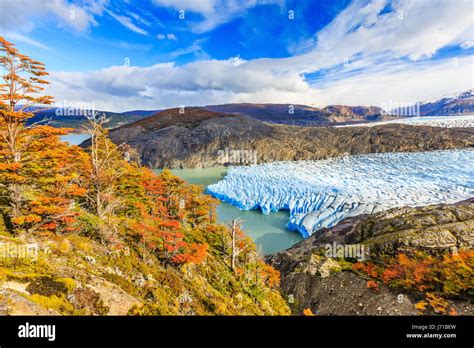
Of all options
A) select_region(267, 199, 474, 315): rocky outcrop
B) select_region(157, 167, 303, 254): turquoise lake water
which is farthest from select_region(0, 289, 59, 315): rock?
select_region(157, 167, 303, 254): turquoise lake water

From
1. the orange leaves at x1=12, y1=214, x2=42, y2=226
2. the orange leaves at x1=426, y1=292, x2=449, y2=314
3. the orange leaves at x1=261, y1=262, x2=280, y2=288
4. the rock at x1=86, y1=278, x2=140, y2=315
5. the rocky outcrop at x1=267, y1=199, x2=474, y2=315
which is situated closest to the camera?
the rock at x1=86, y1=278, x2=140, y2=315

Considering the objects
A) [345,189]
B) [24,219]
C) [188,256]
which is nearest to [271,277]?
[188,256]

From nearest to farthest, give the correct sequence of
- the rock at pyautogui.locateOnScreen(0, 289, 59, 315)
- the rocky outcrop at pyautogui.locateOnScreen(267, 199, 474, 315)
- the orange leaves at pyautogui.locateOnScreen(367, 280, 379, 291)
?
the rock at pyautogui.locateOnScreen(0, 289, 59, 315)
the rocky outcrop at pyautogui.locateOnScreen(267, 199, 474, 315)
the orange leaves at pyautogui.locateOnScreen(367, 280, 379, 291)

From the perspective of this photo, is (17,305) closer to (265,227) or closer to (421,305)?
(421,305)

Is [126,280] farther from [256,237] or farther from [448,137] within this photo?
[448,137]

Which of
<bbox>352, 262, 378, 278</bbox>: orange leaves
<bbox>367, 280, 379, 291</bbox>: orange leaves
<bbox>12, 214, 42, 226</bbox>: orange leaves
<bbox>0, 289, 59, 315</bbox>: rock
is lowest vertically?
<bbox>367, 280, 379, 291</bbox>: orange leaves

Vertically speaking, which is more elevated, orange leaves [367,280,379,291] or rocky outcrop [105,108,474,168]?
rocky outcrop [105,108,474,168]

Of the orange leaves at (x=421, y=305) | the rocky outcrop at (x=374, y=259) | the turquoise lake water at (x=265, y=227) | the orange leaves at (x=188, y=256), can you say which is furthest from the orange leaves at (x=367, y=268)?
the orange leaves at (x=188, y=256)

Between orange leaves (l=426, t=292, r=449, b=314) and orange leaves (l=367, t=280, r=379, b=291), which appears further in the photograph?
orange leaves (l=367, t=280, r=379, b=291)

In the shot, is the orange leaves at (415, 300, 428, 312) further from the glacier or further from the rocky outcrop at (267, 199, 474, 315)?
the glacier
